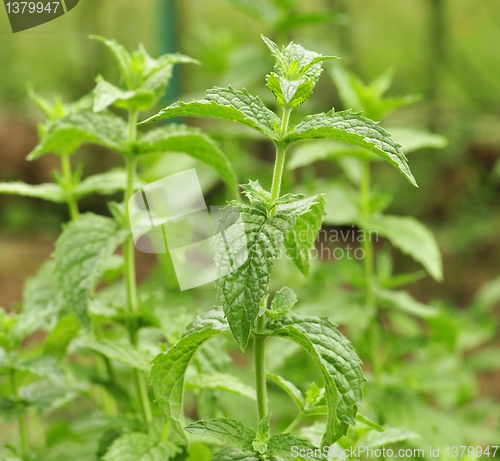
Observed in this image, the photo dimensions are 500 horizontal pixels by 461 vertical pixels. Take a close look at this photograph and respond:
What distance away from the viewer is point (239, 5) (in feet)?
3.84

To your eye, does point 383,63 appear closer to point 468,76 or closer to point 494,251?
point 468,76

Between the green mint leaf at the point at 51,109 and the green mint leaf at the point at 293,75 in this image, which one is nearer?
the green mint leaf at the point at 293,75

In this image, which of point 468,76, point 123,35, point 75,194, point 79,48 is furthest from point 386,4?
point 75,194

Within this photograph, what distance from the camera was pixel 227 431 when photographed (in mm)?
467

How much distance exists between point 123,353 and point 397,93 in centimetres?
243

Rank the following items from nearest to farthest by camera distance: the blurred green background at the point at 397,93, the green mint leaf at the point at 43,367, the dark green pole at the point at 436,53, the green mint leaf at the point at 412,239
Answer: the green mint leaf at the point at 43,367, the green mint leaf at the point at 412,239, the blurred green background at the point at 397,93, the dark green pole at the point at 436,53

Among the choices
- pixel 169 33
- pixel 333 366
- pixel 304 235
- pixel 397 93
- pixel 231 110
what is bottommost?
pixel 333 366

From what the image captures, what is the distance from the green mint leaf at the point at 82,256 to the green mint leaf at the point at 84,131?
86 mm

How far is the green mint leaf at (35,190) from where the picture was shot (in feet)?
2.11

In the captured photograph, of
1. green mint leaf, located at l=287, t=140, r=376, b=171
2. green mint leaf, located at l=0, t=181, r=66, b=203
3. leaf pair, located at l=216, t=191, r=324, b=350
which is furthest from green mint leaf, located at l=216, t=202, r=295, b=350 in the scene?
green mint leaf, located at l=287, t=140, r=376, b=171

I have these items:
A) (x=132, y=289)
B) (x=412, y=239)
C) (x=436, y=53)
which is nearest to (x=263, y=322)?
(x=132, y=289)

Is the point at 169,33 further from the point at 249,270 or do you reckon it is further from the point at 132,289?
the point at 249,270

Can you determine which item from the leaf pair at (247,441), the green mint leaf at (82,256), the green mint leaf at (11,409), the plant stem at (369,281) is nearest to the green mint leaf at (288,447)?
the leaf pair at (247,441)

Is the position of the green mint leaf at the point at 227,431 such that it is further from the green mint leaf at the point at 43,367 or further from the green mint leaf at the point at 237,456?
the green mint leaf at the point at 43,367
